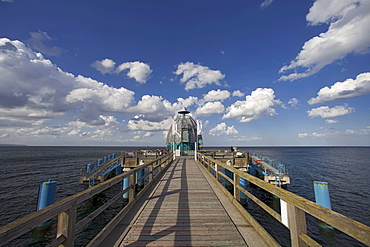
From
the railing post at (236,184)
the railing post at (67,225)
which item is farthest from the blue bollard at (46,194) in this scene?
the railing post at (236,184)

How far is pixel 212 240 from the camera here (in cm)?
338

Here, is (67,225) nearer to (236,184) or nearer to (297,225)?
(297,225)

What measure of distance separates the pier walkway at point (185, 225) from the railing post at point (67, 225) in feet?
2.92

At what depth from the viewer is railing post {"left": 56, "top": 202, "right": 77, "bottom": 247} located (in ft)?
8.09

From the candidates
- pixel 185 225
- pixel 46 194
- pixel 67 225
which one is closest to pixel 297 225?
pixel 185 225

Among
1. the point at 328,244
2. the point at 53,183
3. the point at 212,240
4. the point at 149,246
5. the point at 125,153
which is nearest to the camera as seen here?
the point at 149,246

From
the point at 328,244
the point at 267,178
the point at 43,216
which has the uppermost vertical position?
the point at 43,216

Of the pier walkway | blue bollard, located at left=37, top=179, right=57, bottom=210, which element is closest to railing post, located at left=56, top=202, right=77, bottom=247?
the pier walkway

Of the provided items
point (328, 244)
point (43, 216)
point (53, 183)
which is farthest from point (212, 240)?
point (53, 183)

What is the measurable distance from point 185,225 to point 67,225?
7.72ft

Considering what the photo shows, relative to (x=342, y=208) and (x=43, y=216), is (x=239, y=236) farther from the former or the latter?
(x=342, y=208)

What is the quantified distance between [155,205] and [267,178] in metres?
13.1

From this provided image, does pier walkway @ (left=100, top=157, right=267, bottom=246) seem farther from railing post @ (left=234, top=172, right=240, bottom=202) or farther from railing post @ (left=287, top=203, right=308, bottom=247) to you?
railing post @ (left=287, top=203, right=308, bottom=247)

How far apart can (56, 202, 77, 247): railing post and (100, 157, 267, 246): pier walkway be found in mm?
891
